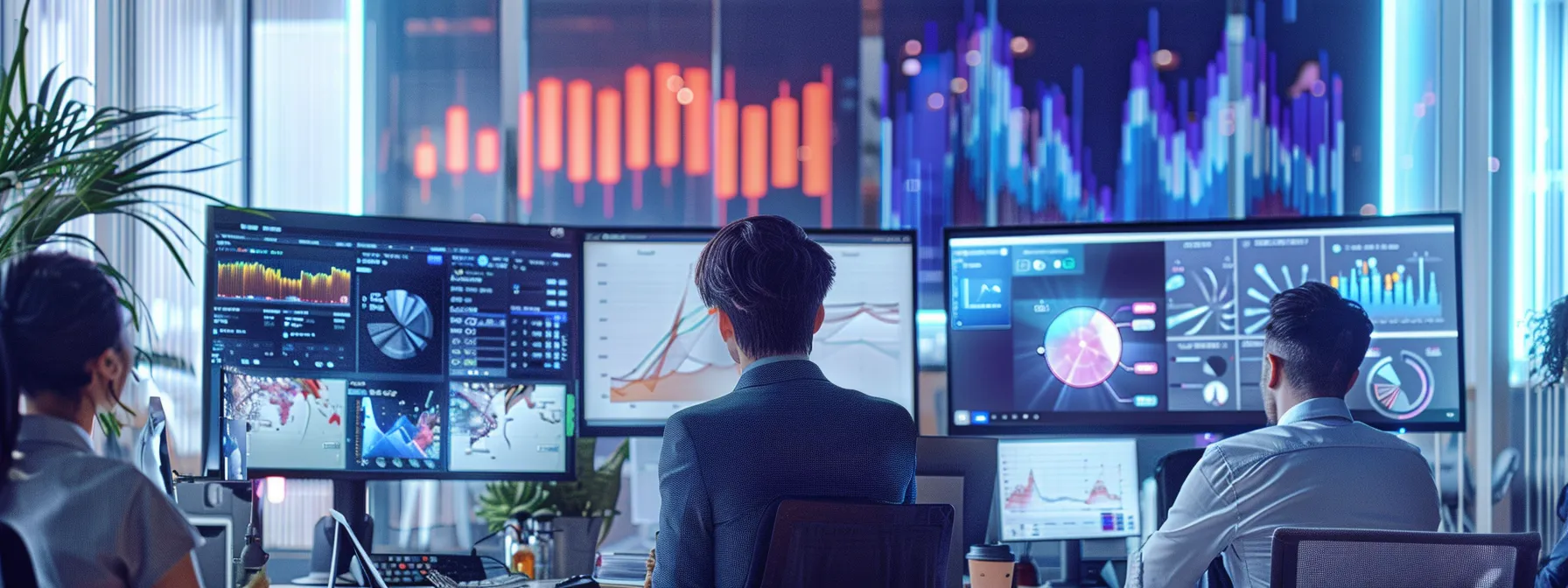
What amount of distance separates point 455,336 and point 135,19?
146 cm

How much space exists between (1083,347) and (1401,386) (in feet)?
2.33

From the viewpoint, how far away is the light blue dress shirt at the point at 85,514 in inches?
57.6

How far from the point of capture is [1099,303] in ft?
9.54

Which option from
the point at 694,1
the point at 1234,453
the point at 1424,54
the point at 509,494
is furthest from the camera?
the point at 694,1

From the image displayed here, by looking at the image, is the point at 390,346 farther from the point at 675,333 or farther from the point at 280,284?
the point at 675,333

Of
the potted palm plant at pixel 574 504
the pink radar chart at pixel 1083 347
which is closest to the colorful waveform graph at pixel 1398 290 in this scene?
the pink radar chart at pixel 1083 347

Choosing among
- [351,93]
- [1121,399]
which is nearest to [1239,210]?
[1121,399]

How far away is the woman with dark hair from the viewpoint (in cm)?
147

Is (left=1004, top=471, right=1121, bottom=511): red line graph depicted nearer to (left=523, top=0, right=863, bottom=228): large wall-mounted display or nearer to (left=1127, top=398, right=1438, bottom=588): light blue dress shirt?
(left=1127, top=398, right=1438, bottom=588): light blue dress shirt

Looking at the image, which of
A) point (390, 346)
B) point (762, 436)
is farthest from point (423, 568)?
point (762, 436)

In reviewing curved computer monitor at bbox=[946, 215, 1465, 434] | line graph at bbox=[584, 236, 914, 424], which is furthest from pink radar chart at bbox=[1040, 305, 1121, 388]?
line graph at bbox=[584, 236, 914, 424]

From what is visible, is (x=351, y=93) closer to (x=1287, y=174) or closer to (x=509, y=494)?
(x=509, y=494)

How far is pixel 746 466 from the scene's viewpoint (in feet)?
5.30

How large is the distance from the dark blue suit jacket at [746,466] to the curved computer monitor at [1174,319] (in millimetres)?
1307
